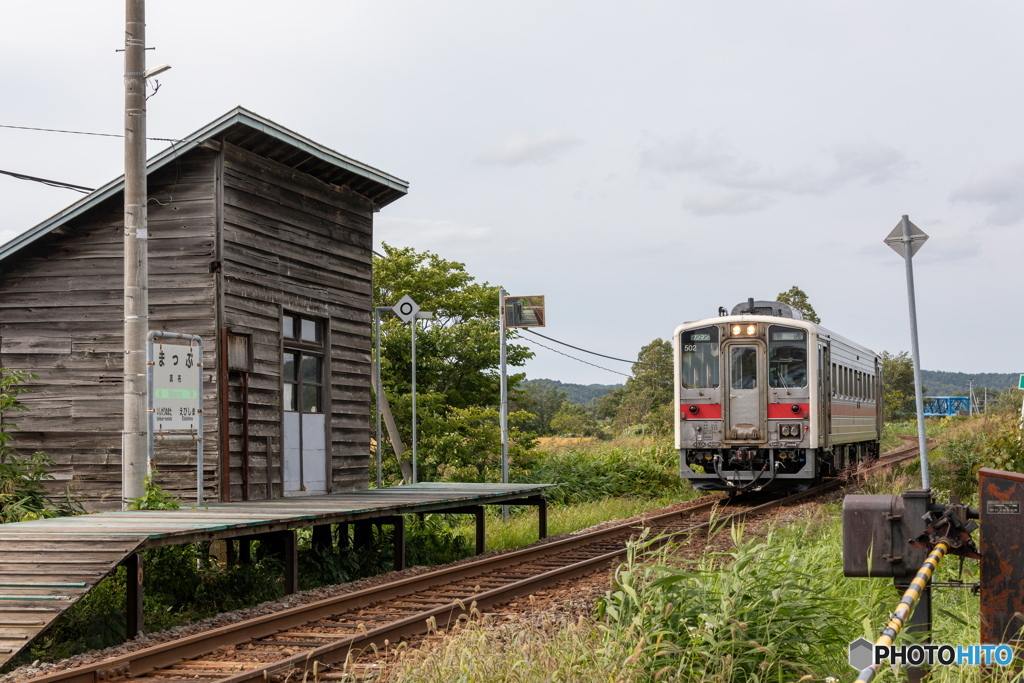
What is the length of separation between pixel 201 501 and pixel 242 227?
3573 mm

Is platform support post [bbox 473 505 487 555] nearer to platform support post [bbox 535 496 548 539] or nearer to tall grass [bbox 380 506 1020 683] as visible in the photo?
platform support post [bbox 535 496 548 539]

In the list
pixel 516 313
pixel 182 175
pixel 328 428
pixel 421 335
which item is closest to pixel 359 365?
pixel 328 428

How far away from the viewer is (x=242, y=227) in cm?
1342

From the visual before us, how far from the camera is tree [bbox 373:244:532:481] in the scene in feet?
80.9

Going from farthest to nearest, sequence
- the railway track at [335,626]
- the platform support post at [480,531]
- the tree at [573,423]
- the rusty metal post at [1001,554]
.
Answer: the tree at [573,423], the platform support post at [480,531], the railway track at [335,626], the rusty metal post at [1001,554]

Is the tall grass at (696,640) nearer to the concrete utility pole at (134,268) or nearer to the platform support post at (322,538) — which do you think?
the concrete utility pole at (134,268)

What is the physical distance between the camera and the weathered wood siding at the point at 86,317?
519 inches

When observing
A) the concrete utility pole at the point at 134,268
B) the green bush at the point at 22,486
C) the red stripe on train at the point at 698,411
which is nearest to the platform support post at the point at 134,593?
the concrete utility pole at the point at 134,268

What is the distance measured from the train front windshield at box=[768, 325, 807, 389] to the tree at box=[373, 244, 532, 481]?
7708 millimetres

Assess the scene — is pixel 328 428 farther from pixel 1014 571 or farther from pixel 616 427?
pixel 616 427

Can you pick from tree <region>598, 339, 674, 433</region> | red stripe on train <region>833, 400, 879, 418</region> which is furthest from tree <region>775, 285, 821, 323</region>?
red stripe on train <region>833, 400, 879, 418</region>

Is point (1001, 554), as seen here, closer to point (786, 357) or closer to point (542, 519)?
point (542, 519)

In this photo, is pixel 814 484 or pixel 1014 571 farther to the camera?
pixel 814 484

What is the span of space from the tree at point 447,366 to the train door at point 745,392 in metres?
7.12
